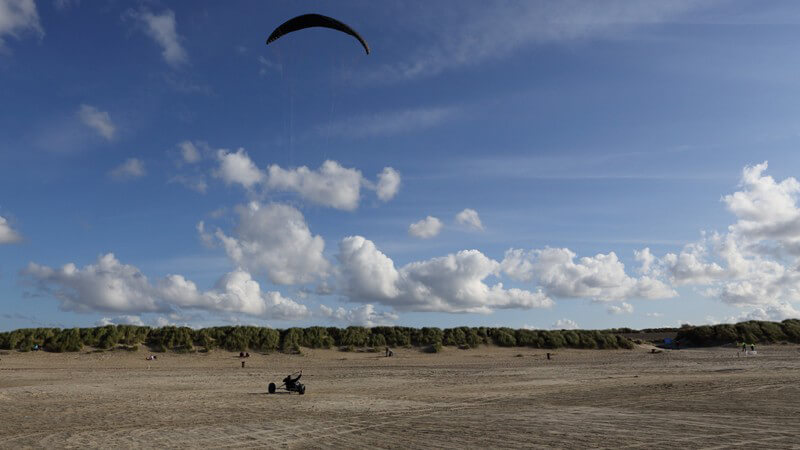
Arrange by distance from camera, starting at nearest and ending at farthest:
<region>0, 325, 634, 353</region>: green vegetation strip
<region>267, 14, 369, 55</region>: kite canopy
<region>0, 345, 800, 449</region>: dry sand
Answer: <region>0, 345, 800, 449</region>: dry sand, <region>267, 14, 369, 55</region>: kite canopy, <region>0, 325, 634, 353</region>: green vegetation strip

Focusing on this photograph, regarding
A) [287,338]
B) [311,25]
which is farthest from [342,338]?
[311,25]

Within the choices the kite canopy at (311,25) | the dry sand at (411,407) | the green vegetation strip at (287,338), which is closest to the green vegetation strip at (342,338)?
the green vegetation strip at (287,338)

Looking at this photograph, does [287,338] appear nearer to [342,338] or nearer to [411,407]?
[342,338]

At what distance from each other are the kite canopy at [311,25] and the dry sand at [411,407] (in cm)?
1391

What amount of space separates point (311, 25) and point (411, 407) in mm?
14894

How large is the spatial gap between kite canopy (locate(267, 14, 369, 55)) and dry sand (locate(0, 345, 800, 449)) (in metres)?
13.9

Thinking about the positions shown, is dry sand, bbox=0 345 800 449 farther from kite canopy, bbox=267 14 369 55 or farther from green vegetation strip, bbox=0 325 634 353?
kite canopy, bbox=267 14 369 55

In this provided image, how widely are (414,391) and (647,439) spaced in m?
12.7

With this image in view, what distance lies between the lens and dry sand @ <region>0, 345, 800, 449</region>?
1117cm

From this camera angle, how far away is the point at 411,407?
55.4 feet

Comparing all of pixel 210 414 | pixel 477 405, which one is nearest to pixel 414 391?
pixel 477 405

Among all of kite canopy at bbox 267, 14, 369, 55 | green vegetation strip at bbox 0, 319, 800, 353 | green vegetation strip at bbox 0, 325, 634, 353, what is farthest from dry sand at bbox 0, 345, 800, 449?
kite canopy at bbox 267, 14, 369, 55

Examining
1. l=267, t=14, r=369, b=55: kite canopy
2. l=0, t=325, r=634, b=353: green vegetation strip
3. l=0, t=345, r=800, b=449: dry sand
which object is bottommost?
l=0, t=345, r=800, b=449: dry sand

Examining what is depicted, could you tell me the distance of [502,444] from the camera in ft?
33.7
